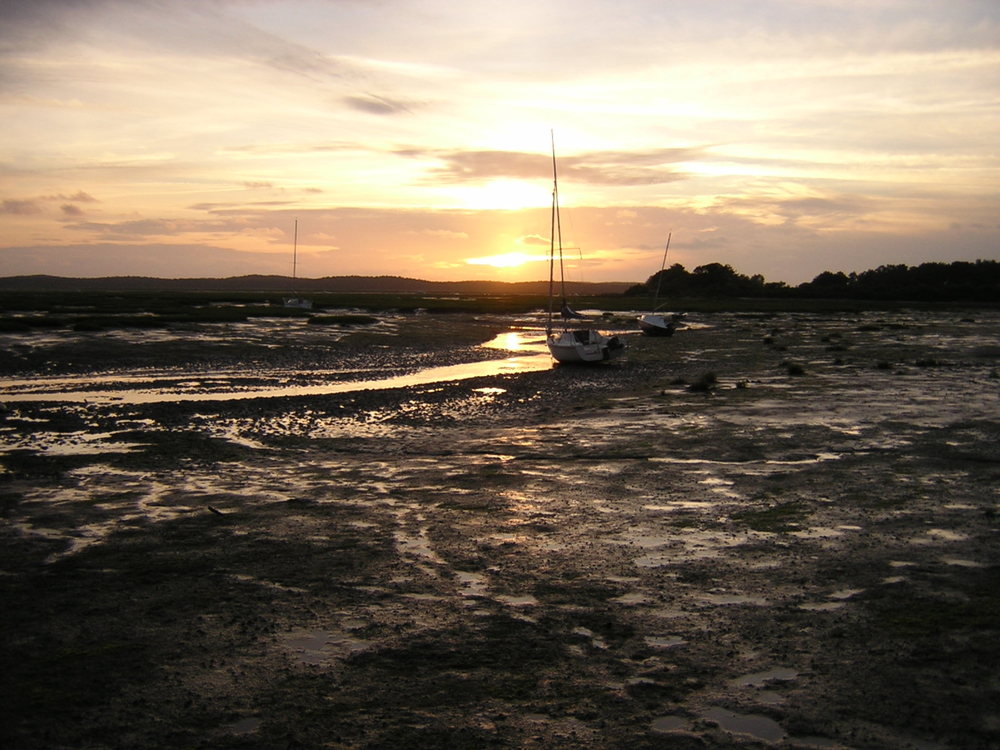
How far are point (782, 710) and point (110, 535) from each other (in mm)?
8618

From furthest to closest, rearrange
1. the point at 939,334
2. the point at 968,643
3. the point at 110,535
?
the point at 939,334 < the point at 110,535 < the point at 968,643

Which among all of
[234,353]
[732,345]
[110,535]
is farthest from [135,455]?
[732,345]

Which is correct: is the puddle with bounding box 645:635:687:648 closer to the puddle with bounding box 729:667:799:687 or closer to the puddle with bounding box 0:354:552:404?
the puddle with bounding box 729:667:799:687

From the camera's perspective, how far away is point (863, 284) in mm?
166375

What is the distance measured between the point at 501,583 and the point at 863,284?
565 ft

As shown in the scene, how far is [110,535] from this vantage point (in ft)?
37.4

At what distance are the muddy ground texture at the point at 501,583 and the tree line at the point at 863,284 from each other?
126m

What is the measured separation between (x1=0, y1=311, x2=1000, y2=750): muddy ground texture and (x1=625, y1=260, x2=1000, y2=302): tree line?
413 feet

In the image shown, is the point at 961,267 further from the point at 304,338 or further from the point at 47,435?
the point at 47,435

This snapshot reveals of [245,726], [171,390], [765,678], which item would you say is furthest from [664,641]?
[171,390]

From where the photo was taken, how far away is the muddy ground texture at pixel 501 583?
21.3ft

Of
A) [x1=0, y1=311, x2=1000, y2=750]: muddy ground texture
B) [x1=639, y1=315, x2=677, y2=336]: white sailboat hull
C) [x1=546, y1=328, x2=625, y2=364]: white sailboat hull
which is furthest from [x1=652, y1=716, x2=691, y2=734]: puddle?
[x1=639, y1=315, x2=677, y2=336]: white sailboat hull

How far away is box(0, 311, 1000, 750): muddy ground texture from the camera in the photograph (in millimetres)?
6496

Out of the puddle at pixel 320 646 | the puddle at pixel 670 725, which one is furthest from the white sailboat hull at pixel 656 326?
the puddle at pixel 670 725
